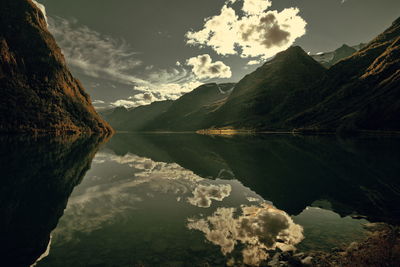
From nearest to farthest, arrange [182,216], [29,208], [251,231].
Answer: [251,231] → [182,216] → [29,208]

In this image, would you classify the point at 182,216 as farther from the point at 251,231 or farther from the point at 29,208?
the point at 29,208

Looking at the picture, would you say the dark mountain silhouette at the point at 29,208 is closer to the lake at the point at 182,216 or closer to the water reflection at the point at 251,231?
the lake at the point at 182,216

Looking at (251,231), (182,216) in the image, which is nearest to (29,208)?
(182,216)

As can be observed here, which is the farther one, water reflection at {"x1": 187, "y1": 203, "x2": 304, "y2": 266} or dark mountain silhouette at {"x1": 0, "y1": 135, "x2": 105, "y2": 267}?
water reflection at {"x1": 187, "y1": 203, "x2": 304, "y2": 266}

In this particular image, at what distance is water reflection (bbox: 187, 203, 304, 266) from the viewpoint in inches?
497

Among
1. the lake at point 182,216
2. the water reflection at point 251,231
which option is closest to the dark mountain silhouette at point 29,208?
the lake at point 182,216

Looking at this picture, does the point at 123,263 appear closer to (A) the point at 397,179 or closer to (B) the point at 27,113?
(A) the point at 397,179

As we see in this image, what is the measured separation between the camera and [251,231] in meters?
15.0

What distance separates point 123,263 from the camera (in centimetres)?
1130

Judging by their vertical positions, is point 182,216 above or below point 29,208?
below

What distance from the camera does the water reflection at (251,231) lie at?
12.6 meters

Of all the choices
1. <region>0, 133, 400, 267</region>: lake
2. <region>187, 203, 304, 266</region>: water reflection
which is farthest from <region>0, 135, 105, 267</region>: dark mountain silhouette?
<region>187, 203, 304, 266</region>: water reflection

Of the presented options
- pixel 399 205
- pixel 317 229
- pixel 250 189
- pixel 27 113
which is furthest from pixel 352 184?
pixel 27 113

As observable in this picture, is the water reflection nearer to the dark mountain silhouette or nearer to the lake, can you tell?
the lake
